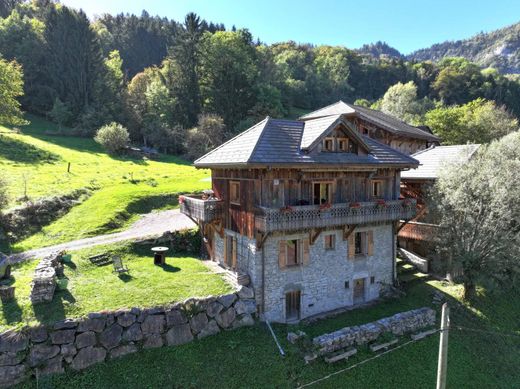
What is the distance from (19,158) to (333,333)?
46.4 meters

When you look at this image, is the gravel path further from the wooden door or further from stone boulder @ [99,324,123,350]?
the wooden door

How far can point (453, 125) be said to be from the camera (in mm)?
57719

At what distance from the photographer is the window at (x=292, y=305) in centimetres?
2217

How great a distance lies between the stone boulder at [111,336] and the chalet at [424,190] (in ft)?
71.9

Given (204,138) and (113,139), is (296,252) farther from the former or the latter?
(113,139)

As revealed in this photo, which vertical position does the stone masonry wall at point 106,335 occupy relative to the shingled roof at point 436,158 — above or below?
below

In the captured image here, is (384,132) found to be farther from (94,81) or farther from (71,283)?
(94,81)

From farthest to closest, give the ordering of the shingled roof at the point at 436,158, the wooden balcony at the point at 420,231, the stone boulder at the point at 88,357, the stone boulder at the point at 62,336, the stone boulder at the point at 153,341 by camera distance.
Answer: the shingled roof at the point at 436,158 < the wooden balcony at the point at 420,231 < the stone boulder at the point at 153,341 < the stone boulder at the point at 88,357 < the stone boulder at the point at 62,336

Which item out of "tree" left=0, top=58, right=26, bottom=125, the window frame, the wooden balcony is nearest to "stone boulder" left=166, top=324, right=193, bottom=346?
the window frame

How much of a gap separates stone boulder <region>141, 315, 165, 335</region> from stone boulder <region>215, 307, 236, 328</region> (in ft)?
9.94

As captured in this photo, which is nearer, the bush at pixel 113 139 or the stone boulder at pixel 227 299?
the stone boulder at pixel 227 299

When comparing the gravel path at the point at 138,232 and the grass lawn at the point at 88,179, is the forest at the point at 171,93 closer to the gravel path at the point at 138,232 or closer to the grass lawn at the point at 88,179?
the grass lawn at the point at 88,179

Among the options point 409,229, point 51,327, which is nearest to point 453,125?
point 409,229

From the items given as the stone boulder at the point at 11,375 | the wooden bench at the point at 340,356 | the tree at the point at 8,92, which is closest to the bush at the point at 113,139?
the tree at the point at 8,92
